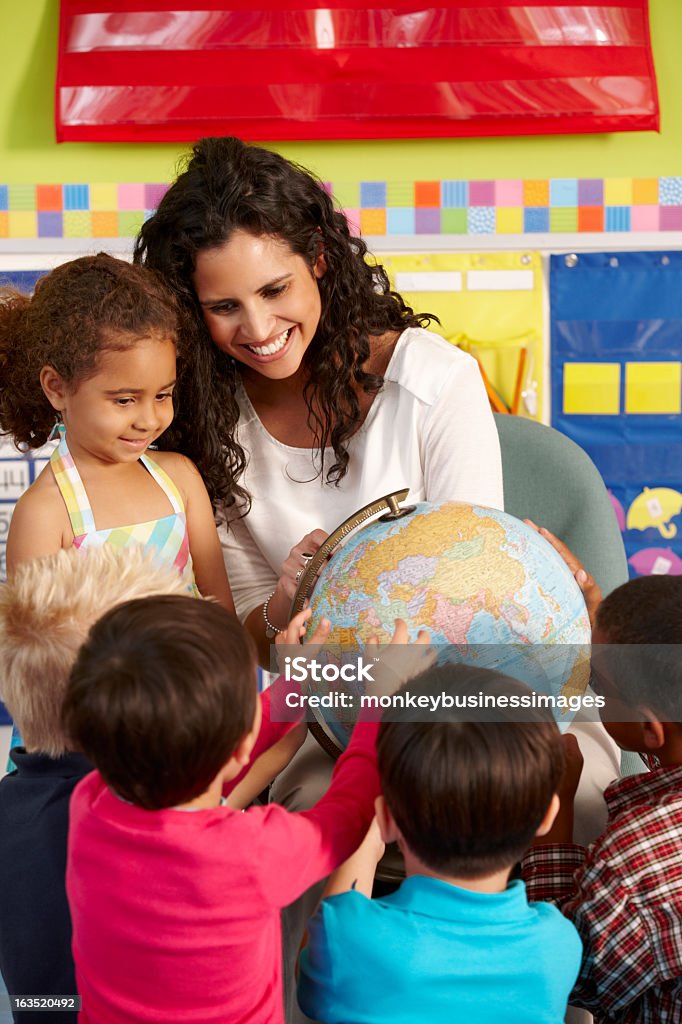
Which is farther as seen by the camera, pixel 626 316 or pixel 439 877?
pixel 626 316

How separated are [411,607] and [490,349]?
2057mm

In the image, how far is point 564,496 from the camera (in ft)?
6.88

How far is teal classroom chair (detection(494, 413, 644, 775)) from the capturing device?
2059 mm

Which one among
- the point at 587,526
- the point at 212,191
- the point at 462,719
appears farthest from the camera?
the point at 587,526

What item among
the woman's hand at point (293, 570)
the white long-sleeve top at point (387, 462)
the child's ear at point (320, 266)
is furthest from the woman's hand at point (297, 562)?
the child's ear at point (320, 266)

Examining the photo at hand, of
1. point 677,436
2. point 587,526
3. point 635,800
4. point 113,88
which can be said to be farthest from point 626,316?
point 635,800

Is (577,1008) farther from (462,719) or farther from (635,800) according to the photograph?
(462,719)

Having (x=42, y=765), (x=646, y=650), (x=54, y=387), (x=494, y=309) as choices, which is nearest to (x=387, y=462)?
(x=54, y=387)

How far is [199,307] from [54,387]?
0.26m

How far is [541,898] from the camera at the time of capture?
1164mm

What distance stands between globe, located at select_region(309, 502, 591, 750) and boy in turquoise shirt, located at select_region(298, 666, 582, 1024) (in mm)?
76

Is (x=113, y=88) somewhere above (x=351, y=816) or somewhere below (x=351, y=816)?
above

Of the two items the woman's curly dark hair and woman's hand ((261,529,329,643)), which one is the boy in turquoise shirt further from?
the woman's curly dark hair

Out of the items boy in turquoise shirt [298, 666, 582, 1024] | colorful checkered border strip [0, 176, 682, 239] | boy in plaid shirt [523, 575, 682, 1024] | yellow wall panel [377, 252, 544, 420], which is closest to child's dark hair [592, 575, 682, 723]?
boy in plaid shirt [523, 575, 682, 1024]
